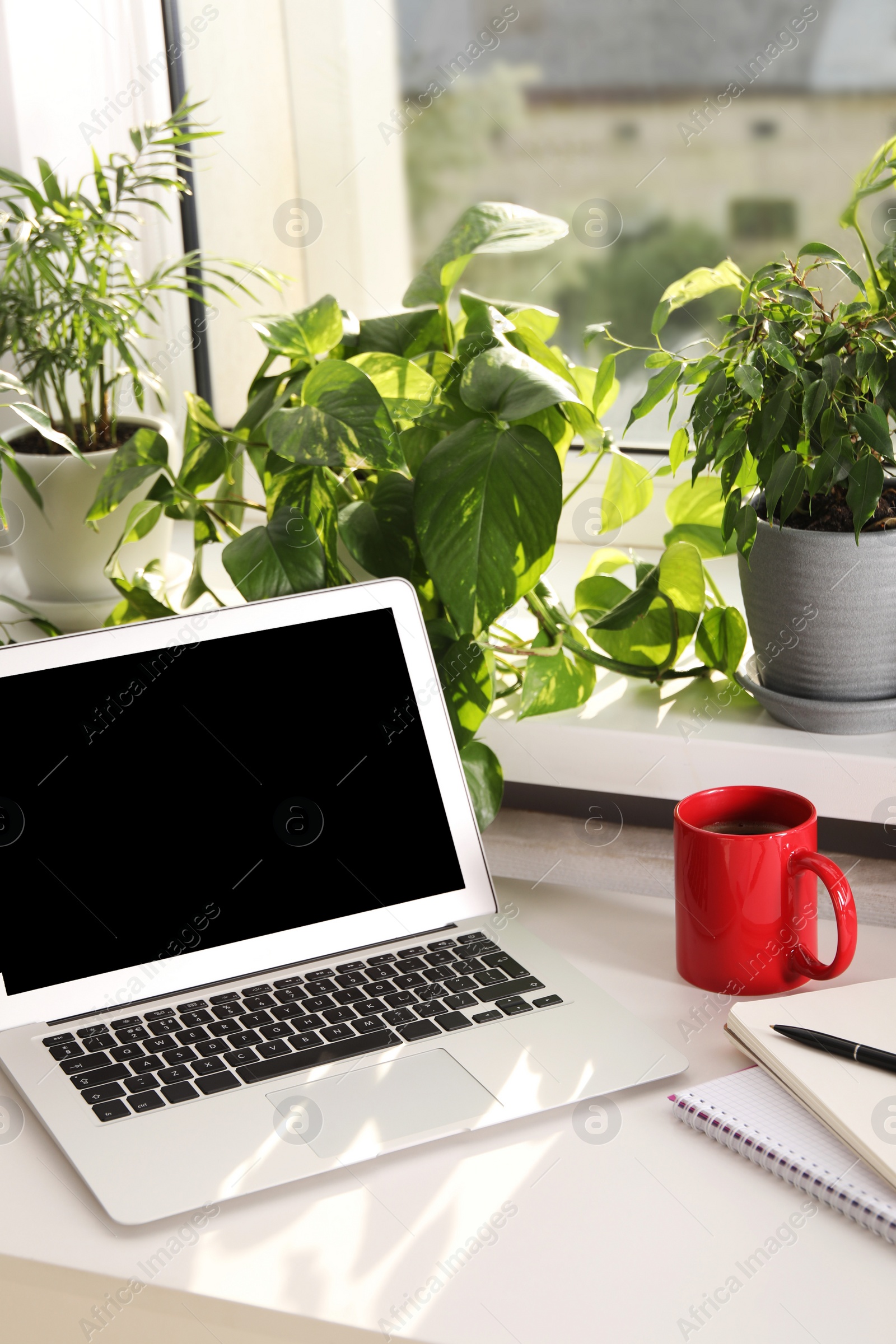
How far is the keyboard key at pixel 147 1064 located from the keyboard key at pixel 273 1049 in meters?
0.03

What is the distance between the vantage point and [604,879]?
0.98 metres

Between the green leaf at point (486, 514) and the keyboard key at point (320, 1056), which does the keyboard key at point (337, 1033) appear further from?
the green leaf at point (486, 514)

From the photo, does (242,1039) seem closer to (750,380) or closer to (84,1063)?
(84,1063)

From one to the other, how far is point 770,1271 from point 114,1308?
0.30m

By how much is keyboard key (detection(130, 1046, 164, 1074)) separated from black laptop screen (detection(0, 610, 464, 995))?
0.25 ft

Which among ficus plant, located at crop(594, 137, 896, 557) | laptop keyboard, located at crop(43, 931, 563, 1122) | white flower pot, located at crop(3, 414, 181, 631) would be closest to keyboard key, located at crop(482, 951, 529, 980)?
laptop keyboard, located at crop(43, 931, 563, 1122)

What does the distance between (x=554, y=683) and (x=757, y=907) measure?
0.25 m

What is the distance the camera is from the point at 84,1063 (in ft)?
2.38

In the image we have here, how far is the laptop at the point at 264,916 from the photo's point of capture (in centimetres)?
69

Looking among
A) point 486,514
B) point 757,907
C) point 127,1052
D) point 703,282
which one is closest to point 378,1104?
point 127,1052

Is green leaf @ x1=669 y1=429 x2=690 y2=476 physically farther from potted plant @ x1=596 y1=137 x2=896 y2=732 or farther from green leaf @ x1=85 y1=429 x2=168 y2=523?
green leaf @ x1=85 y1=429 x2=168 y2=523

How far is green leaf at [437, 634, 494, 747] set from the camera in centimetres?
92

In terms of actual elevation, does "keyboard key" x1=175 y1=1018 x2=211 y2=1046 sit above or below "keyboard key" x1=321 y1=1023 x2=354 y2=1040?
above

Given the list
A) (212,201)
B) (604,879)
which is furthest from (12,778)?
(212,201)
